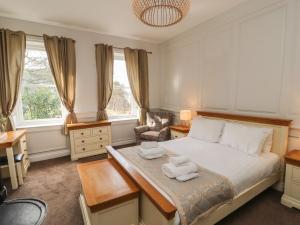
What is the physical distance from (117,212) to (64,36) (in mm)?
Answer: 3508

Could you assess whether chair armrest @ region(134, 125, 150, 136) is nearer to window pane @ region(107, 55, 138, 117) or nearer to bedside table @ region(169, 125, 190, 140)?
bedside table @ region(169, 125, 190, 140)

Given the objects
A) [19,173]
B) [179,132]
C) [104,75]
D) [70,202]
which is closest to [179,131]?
[179,132]

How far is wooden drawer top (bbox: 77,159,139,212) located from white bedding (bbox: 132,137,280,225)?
264 mm

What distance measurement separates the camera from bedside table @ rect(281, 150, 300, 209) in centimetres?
198

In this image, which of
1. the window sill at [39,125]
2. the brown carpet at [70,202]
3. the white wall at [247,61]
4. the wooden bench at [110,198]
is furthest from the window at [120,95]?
the wooden bench at [110,198]

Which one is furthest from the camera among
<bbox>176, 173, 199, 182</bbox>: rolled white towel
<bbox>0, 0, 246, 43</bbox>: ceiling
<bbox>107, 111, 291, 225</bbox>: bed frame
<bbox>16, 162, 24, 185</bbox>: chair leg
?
<bbox>0, 0, 246, 43</bbox>: ceiling

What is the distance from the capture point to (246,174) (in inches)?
71.6

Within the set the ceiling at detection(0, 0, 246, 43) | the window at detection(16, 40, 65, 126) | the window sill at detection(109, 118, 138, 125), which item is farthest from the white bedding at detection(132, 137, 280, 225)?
the window at detection(16, 40, 65, 126)

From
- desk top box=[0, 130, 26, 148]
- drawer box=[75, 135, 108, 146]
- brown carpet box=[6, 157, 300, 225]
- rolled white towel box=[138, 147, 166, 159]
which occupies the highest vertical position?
desk top box=[0, 130, 26, 148]

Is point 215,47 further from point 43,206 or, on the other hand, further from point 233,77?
point 43,206

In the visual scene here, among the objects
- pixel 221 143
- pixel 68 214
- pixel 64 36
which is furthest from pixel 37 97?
pixel 221 143

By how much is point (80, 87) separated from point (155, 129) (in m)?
1.96

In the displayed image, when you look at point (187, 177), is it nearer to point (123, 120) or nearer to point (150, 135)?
point (150, 135)

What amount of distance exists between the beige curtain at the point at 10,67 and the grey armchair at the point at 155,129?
2.43 metres
